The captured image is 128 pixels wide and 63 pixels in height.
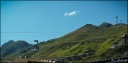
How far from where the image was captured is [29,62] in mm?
44531

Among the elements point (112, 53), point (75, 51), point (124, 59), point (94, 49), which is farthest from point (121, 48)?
point (124, 59)

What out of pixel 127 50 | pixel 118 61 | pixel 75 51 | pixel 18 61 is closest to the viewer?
pixel 118 61

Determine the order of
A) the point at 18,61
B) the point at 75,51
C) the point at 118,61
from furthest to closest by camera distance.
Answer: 1. the point at 75,51
2. the point at 18,61
3. the point at 118,61

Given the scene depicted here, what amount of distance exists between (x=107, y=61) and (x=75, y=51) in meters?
139

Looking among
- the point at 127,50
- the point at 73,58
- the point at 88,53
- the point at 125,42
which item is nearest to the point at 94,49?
the point at 88,53

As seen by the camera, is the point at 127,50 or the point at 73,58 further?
the point at 73,58

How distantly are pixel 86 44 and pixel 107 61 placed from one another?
15139cm

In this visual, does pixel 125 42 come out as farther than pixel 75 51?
No

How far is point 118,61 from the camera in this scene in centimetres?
4394

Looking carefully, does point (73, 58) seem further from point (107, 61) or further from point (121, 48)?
point (107, 61)

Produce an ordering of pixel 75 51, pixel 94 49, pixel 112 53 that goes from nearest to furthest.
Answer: pixel 112 53 < pixel 94 49 < pixel 75 51

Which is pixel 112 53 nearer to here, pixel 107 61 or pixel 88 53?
pixel 88 53

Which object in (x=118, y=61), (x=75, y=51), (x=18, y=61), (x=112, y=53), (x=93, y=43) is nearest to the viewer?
Result: (x=118, y=61)

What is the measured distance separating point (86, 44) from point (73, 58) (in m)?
46.0
